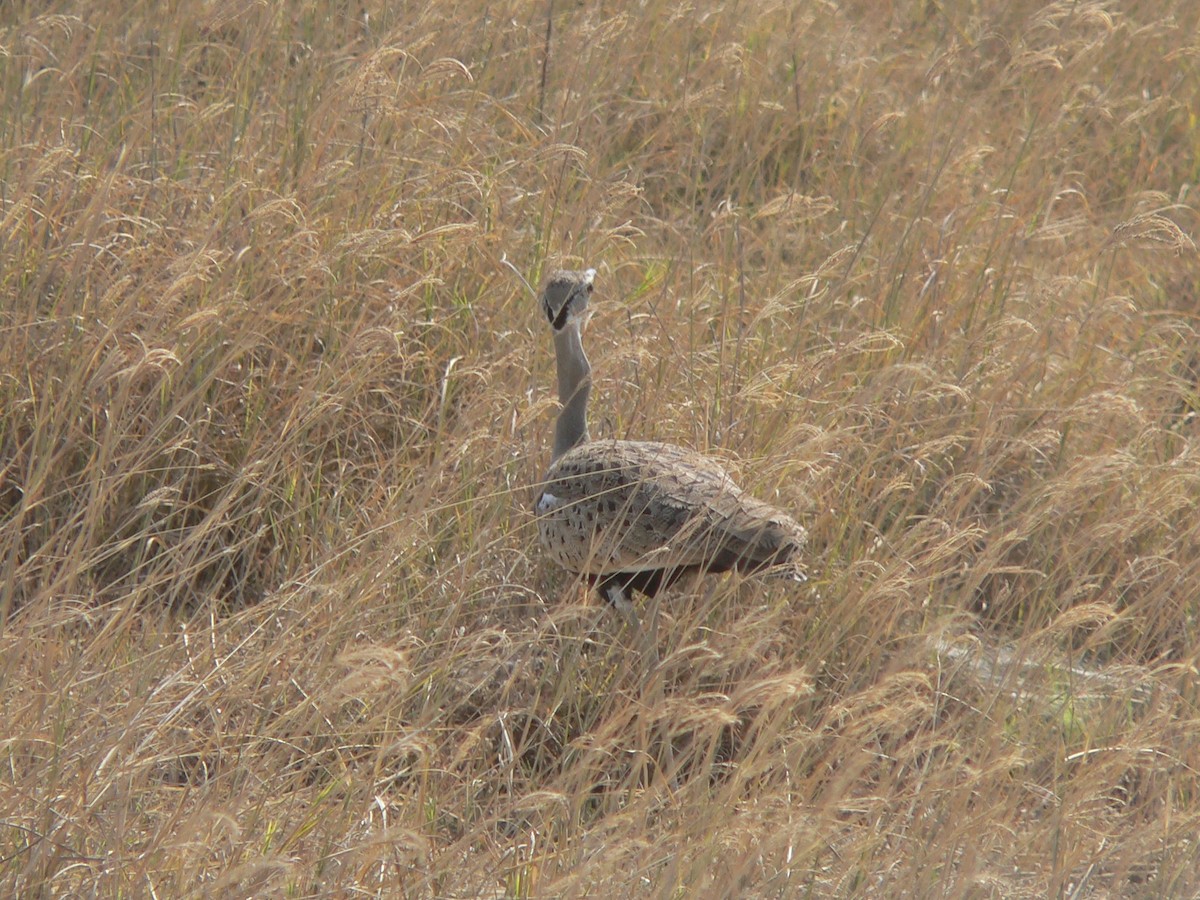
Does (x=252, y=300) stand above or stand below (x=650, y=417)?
above

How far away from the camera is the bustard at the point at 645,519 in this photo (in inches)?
132

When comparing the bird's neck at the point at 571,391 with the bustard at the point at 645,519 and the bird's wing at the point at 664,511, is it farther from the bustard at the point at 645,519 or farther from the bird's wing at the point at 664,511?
the bird's wing at the point at 664,511

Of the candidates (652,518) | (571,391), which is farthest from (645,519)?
(571,391)

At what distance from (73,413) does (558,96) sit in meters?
2.17

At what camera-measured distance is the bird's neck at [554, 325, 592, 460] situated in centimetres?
399

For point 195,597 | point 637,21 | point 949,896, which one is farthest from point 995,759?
point 637,21

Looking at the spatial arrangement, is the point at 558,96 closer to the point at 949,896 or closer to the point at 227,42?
the point at 227,42

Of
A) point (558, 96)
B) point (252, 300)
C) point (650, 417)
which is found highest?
point (558, 96)

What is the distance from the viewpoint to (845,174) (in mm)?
5605

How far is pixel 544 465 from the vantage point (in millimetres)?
4168

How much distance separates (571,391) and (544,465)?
0.81 ft

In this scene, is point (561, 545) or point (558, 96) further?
point (558, 96)

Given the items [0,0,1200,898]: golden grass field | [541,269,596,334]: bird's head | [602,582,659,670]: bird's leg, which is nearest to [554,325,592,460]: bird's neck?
[541,269,596,334]: bird's head

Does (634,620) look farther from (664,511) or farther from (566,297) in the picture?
(566,297)
